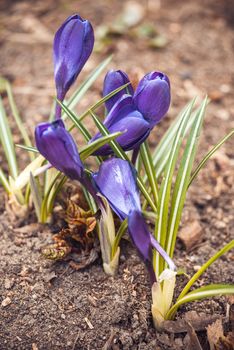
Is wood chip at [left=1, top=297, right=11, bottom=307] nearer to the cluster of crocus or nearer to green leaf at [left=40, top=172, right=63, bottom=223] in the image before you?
green leaf at [left=40, top=172, right=63, bottom=223]

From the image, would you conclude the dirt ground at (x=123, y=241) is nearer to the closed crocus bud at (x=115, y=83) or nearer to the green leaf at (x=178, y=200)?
the green leaf at (x=178, y=200)

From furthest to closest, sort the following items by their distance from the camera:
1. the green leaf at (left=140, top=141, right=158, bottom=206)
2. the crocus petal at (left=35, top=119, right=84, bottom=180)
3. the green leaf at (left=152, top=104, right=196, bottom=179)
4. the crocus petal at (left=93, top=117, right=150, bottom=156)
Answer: the green leaf at (left=152, top=104, right=196, bottom=179)
the green leaf at (left=140, top=141, right=158, bottom=206)
the crocus petal at (left=93, top=117, right=150, bottom=156)
the crocus petal at (left=35, top=119, right=84, bottom=180)

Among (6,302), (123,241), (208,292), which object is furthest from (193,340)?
(6,302)

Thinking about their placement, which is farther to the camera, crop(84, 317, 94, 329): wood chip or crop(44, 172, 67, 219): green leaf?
crop(44, 172, 67, 219): green leaf

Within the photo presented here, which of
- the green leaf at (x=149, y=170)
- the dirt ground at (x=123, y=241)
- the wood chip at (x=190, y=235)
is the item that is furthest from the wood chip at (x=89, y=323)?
the wood chip at (x=190, y=235)

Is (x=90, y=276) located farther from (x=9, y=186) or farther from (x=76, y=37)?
(x=76, y=37)

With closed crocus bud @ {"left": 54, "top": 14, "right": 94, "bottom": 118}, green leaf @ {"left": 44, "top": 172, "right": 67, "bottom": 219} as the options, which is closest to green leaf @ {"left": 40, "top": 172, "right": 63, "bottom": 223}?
green leaf @ {"left": 44, "top": 172, "right": 67, "bottom": 219}
